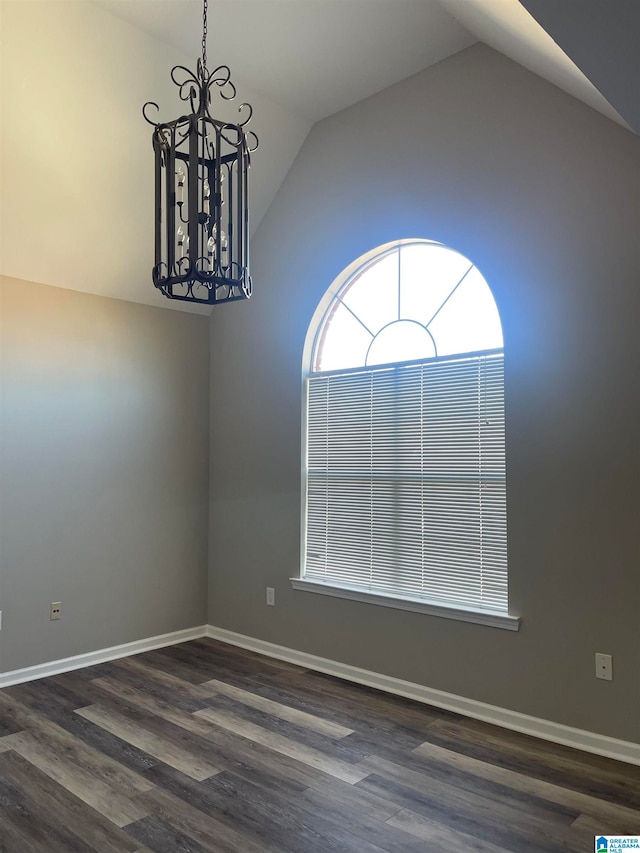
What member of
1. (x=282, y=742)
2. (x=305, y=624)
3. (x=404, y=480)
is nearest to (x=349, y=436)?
(x=404, y=480)

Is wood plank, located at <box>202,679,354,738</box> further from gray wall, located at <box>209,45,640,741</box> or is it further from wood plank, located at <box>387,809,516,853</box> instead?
wood plank, located at <box>387,809,516,853</box>

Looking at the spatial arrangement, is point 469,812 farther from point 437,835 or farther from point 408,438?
point 408,438

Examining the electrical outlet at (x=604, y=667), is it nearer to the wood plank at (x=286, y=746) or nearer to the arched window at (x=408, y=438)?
the arched window at (x=408, y=438)

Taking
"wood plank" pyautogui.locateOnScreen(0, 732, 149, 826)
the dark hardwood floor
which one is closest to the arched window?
the dark hardwood floor

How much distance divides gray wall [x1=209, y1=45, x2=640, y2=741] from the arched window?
0.35 feet

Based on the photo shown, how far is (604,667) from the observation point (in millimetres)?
2895

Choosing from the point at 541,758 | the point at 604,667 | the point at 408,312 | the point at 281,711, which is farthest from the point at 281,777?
the point at 408,312

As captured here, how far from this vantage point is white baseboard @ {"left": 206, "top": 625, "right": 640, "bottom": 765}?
2871 millimetres

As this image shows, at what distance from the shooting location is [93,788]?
8.57ft

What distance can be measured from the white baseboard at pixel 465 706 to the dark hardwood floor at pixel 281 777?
6cm

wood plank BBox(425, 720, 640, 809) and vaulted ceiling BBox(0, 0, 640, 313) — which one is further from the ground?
vaulted ceiling BBox(0, 0, 640, 313)

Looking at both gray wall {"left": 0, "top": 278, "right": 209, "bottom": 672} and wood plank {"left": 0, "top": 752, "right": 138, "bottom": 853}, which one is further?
gray wall {"left": 0, "top": 278, "right": 209, "bottom": 672}

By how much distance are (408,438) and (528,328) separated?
0.91 meters

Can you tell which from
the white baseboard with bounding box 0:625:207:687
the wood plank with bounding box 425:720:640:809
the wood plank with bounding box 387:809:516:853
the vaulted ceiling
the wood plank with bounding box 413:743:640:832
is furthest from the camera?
the white baseboard with bounding box 0:625:207:687
